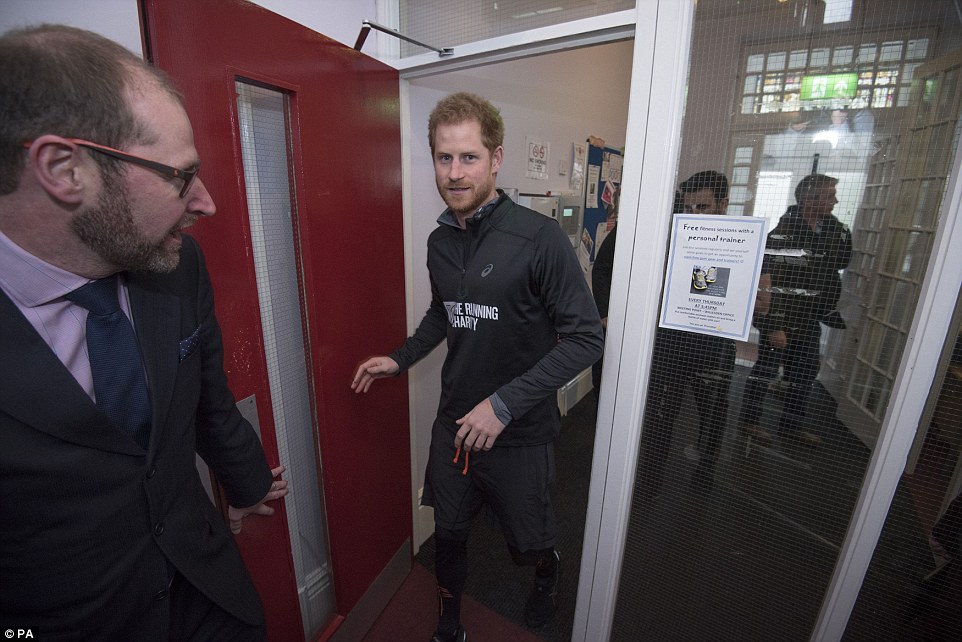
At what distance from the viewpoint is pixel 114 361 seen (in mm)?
758

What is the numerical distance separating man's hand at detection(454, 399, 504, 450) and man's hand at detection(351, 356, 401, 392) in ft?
1.25

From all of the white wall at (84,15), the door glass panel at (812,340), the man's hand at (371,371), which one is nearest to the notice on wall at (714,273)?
the door glass panel at (812,340)

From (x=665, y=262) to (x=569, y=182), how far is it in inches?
78.0

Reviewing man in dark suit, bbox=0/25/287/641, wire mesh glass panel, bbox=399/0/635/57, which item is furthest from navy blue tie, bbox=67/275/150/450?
wire mesh glass panel, bbox=399/0/635/57

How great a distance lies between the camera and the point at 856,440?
3.65 feet

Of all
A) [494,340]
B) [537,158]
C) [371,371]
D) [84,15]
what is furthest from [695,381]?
[537,158]

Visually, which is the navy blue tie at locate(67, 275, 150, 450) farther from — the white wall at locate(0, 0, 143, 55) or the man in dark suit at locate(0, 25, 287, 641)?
the white wall at locate(0, 0, 143, 55)

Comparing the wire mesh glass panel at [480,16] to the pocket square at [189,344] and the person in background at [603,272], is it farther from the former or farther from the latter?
the pocket square at [189,344]

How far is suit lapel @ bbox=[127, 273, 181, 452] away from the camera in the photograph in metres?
0.79

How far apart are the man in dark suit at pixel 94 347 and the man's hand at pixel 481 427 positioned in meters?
0.62

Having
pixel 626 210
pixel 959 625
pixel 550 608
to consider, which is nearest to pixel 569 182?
pixel 626 210

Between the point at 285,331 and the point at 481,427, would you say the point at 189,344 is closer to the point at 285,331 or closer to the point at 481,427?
the point at 285,331

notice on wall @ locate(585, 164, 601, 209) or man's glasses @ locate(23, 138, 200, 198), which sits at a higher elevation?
notice on wall @ locate(585, 164, 601, 209)

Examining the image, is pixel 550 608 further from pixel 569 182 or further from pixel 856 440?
pixel 569 182
